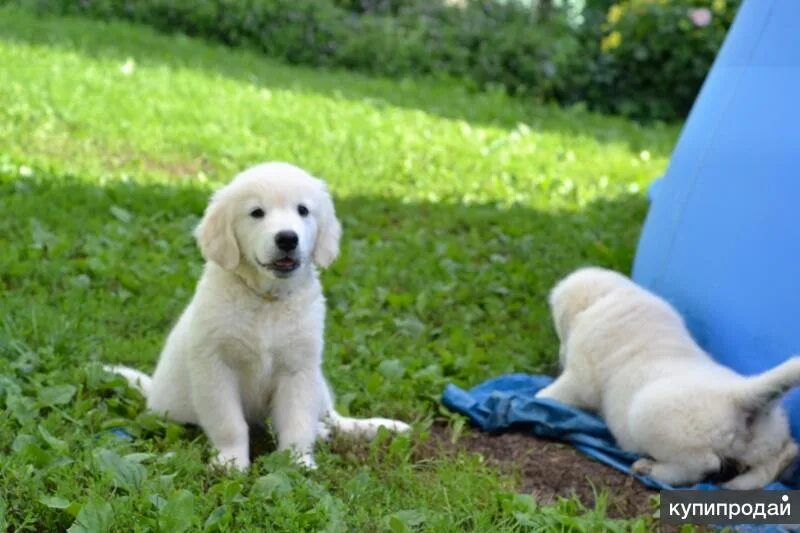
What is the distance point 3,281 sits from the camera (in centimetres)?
596

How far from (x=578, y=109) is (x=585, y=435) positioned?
925 cm

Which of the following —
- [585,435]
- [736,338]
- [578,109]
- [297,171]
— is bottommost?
[578,109]

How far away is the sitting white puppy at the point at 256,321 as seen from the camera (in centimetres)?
417

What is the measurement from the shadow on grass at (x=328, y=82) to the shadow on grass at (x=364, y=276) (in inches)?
144

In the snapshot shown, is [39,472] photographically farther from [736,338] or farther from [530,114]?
[530,114]

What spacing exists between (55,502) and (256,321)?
1.08 m

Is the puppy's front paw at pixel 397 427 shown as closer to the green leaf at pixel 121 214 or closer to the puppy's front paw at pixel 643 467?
the puppy's front paw at pixel 643 467

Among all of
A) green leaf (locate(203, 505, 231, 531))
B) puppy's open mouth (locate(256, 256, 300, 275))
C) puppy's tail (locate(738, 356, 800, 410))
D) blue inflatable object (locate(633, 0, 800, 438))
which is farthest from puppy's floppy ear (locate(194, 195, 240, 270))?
blue inflatable object (locate(633, 0, 800, 438))

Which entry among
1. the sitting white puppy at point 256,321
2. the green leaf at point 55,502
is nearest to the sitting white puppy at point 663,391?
the sitting white puppy at point 256,321

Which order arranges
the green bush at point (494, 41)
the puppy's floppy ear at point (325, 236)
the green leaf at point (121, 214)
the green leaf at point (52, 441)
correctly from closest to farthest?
the green leaf at point (52, 441) < the puppy's floppy ear at point (325, 236) < the green leaf at point (121, 214) < the green bush at point (494, 41)

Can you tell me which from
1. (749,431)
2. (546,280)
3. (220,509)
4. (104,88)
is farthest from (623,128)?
(220,509)

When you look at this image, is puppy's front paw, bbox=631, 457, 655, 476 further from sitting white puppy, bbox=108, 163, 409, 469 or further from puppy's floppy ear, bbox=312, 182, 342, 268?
puppy's floppy ear, bbox=312, 182, 342, 268

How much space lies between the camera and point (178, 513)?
336cm

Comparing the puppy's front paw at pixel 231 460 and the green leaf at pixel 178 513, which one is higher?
the green leaf at pixel 178 513
